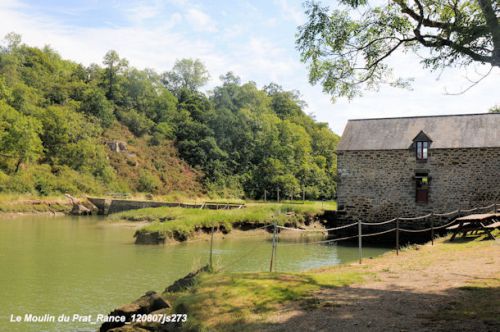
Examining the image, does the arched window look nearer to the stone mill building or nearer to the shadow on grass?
the stone mill building

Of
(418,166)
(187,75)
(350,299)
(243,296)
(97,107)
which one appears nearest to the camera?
(350,299)

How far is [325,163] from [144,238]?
53.0 metres

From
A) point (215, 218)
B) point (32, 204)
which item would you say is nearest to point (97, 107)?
point (32, 204)

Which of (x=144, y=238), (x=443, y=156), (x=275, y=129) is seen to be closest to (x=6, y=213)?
(x=144, y=238)

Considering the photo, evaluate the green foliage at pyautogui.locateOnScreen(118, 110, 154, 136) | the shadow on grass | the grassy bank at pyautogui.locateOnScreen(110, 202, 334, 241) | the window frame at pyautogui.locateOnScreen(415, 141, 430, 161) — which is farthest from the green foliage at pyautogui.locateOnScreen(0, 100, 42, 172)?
the shadow on grass

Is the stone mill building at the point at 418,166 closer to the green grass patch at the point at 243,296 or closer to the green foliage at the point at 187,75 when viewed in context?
the green grass patch at the point at 243,296

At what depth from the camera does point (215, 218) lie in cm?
2498

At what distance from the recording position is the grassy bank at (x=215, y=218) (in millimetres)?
21953

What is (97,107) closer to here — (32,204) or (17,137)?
(17,137)

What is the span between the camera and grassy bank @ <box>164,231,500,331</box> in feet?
20.3

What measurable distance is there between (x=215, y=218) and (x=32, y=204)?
21.4m

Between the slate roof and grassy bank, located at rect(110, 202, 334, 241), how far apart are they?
5.22 metres

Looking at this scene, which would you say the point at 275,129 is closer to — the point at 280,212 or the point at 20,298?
the point at 280,212

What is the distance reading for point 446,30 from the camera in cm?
909
